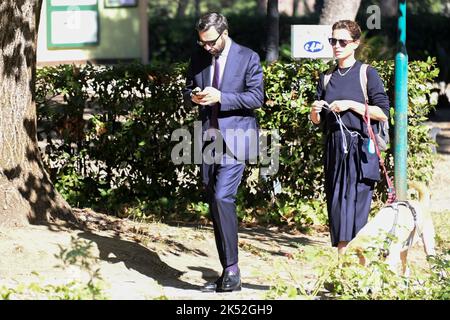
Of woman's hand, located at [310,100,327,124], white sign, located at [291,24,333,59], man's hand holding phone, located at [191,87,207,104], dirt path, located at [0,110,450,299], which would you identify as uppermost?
white sign, located at [291,24,333,59]

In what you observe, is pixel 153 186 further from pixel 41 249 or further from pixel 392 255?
pixel 392 255

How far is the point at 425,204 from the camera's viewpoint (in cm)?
757

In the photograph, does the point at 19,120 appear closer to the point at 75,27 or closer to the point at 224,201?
the point at 224,201

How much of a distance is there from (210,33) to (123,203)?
3375 mm

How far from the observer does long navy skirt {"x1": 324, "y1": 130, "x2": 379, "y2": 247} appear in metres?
7.55

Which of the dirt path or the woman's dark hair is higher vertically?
the woman's dark hair

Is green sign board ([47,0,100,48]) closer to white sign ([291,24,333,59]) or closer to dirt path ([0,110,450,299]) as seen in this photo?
white sign ([291,24,333,59])

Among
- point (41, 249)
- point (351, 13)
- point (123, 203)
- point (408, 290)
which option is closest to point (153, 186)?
point (123, 203)

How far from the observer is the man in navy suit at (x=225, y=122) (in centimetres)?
748

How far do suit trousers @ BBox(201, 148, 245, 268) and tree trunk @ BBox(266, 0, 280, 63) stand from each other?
19.4 ft

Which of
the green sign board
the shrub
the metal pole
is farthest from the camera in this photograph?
the green sign board

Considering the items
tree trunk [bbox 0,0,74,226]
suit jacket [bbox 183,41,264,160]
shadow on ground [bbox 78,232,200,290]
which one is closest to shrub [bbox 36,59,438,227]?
tree trunk [bbox 0,0,74,226]

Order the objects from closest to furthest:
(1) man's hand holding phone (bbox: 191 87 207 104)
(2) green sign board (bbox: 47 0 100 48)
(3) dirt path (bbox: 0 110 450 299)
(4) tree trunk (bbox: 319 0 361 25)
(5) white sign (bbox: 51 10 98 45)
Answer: (1) man's hand holding phone (bbox: 191 87 207 104)
(3) dirt path (bbox: 0 110 450 299)
(4) tree trunk (bbox: 319 0 361 25)
(2) green sign board (bbox: 47 0 100 48)
(5) white sign (bbox: 51 10 98 45)

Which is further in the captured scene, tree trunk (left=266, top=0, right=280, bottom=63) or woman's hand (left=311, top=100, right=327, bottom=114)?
tree trunk (left=266, top=0, right=280, bottom=63)
